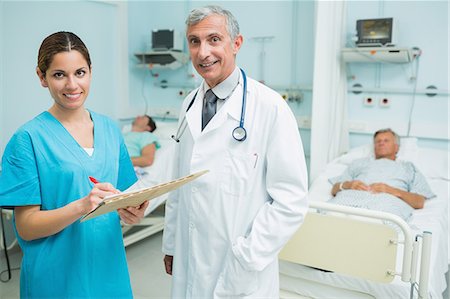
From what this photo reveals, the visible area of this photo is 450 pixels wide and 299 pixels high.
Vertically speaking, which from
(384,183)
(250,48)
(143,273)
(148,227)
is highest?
(250,48)

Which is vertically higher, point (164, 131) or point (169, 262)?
point (164, 131)

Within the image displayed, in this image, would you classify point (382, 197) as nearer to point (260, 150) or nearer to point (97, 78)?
point (260, 150)

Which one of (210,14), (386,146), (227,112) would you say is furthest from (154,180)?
(210,14)

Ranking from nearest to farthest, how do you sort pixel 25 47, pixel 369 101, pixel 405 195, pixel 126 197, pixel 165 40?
1. pixel 126 197
2. pixel 25 47
3. pixel 405 195
4. pixel 369 101
5. pixel 165 40

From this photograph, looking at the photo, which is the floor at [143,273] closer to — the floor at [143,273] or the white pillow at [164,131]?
the floor at [143,273]

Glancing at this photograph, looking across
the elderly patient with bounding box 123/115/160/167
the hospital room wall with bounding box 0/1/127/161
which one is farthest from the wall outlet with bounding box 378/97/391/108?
the hospital room wall with bounding box 0/1/127/161

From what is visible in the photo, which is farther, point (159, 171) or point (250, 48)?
point (250, 48)

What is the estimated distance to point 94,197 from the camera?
933 millimetres

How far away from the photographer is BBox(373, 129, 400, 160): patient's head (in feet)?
9.52

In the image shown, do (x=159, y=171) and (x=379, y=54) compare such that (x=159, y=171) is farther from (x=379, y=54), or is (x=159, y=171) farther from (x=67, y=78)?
(x=67, y=78)

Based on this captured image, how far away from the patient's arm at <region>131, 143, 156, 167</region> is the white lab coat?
1.81 meters

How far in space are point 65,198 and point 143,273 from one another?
1908 millimetres

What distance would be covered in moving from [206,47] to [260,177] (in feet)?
1.33

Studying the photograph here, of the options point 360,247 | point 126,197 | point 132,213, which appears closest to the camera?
point 126,197
